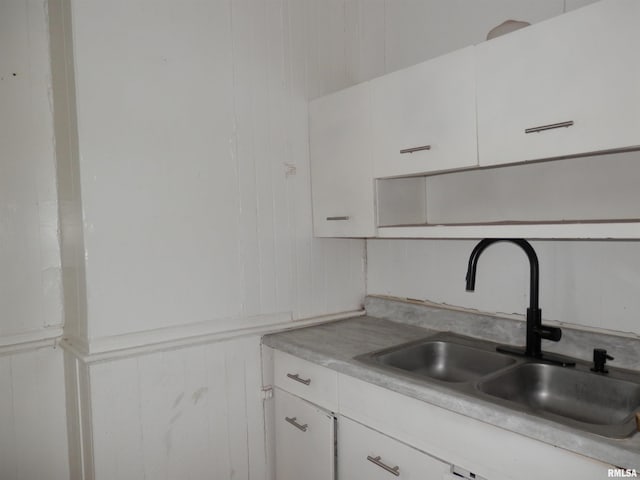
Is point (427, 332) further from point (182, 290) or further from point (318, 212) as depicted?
point (182, 290)

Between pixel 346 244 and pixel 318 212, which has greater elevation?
pixel 318 212

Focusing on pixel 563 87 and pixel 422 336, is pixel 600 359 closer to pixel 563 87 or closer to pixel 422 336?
pixel 422 336

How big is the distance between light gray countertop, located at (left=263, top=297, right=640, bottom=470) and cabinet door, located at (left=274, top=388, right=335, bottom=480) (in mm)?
205

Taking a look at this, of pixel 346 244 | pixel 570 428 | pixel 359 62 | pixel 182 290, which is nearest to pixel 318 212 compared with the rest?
pixel 346 244

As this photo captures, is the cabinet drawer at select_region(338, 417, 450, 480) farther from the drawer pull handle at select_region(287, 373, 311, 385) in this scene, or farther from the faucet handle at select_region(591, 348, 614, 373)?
the faucet handle at select_region(591, 348, 614, 373)

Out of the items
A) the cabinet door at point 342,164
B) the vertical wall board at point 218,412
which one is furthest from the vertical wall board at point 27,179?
the cabinet door at point 342,164

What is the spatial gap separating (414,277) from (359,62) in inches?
43.6

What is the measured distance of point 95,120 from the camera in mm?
1462

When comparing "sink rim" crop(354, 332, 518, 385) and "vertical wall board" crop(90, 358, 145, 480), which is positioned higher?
"sink rim" crop(354, 332, 518, 385)

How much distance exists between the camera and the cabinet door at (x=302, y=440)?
1562mm

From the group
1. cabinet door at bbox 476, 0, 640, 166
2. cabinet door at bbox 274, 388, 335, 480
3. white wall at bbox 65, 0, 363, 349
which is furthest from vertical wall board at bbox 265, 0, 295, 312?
cabinet door at bbox 476, 0, 640, 166

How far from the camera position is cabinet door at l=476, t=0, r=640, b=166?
1073 millimetres

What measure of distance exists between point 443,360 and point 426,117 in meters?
0.92

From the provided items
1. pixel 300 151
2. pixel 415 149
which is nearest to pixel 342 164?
pixel 300 151
